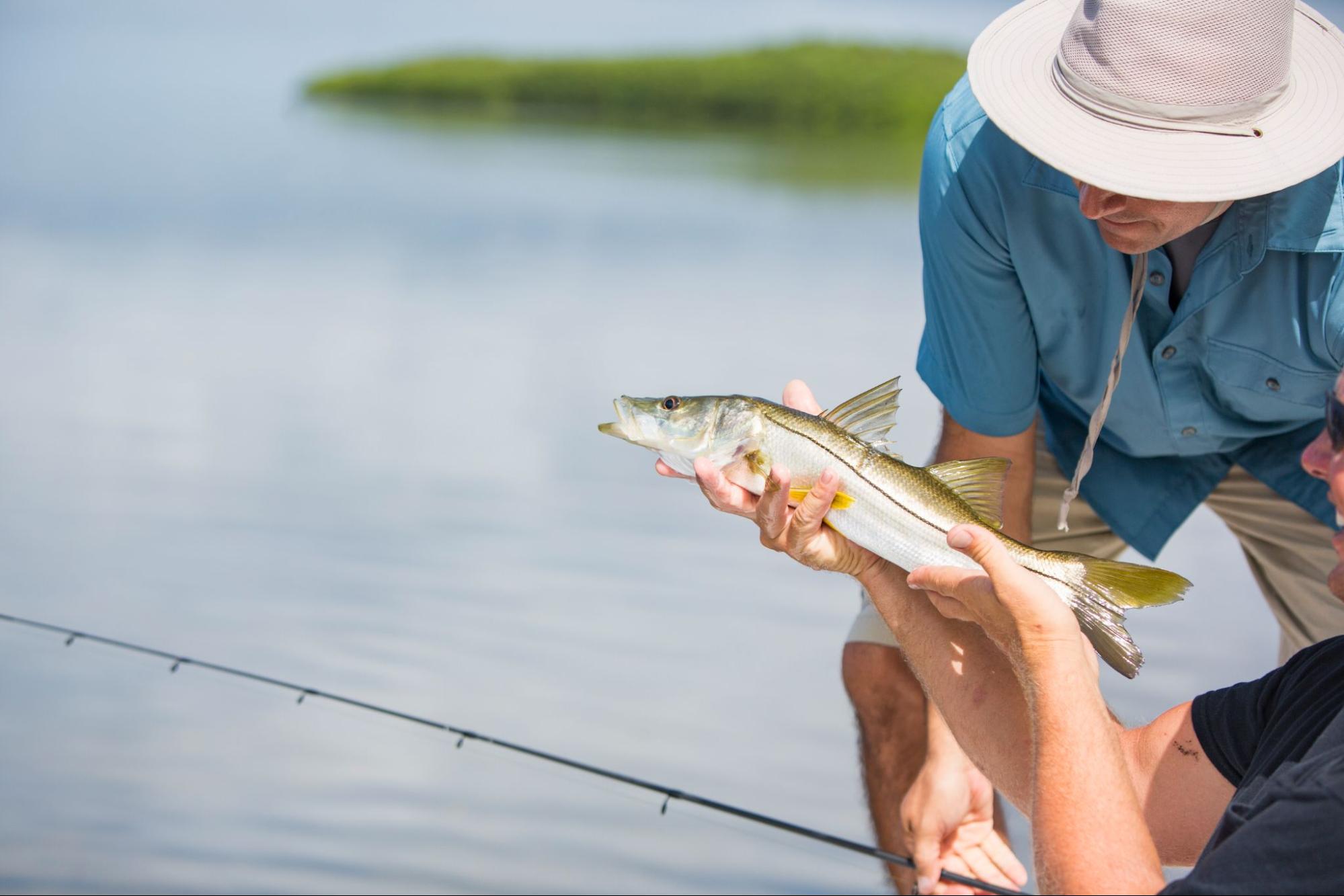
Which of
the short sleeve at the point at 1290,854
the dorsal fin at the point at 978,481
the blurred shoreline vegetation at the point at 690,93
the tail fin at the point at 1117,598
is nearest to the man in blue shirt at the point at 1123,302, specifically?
the dorsal fin at the point at 978,481

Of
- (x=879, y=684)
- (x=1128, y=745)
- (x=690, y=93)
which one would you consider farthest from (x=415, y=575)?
(x=690, y=93)

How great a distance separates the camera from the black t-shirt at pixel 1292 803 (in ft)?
5.00

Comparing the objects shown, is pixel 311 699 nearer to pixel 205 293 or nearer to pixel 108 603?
pixel 108 603

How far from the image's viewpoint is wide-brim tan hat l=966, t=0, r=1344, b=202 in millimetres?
2357

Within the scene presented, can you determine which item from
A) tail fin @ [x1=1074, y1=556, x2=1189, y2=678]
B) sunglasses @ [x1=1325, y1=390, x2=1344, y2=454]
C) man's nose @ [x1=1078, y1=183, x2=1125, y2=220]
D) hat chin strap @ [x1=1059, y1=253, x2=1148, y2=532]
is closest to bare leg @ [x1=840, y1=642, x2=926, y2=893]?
hat chin strap @ [x1=1059, y1=253, x2=1148, y2=532]

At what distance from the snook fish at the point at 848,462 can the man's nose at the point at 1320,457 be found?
545 mm

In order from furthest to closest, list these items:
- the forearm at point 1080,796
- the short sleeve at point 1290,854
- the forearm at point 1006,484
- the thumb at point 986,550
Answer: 1. the forearm at point 1006,484
2. the thumb at point 986,550
3. the forearm at point 1080,796
4. the short sleeve at point 1290,854

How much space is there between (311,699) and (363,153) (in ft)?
60.6

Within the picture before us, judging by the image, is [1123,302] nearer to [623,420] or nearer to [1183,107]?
[1183,107]

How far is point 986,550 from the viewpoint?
209 cm

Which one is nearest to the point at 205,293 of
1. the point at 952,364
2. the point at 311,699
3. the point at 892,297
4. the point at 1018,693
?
the point at 892,297

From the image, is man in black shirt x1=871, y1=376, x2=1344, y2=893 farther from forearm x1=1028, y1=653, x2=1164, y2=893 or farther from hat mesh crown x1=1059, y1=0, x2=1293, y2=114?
hat mesh crown x1=1059, y1=0, x2=1293, y2=114

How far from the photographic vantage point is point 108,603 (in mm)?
4906

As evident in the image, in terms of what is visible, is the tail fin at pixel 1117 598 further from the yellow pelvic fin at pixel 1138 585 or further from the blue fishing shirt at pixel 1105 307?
the blue fishing shirt at pixel 1105 307
